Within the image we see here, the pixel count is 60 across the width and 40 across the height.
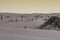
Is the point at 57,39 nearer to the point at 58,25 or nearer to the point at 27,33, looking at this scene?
the point at 27,33

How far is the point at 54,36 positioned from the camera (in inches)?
440

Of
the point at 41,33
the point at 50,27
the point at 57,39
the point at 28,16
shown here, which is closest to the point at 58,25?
the point at 50,27

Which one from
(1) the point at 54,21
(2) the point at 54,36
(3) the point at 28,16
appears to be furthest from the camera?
(3) the point at 28,16

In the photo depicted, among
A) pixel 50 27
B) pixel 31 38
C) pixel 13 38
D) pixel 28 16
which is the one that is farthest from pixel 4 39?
pixel 28 16

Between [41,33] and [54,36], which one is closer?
[54,36]

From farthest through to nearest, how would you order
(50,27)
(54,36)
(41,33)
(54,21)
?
1. (54,21)
2. (50,27)
3. (41,33)
4. (54,36)

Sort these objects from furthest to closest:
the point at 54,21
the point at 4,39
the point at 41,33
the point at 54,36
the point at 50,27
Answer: the point at 54,21, the point at 50,27, the point at 41,33, the point at 54,36, the point at 4,39

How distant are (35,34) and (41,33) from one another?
16.0 inches

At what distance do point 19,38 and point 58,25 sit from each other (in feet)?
14.6

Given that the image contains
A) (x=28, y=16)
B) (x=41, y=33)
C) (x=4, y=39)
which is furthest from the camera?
(x=28, y=16)

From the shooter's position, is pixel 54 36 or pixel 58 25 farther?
pixel 58 25

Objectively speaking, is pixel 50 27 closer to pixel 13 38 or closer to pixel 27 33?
pixel 27 33

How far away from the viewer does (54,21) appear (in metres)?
14.9

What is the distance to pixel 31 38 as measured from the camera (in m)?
10.6
